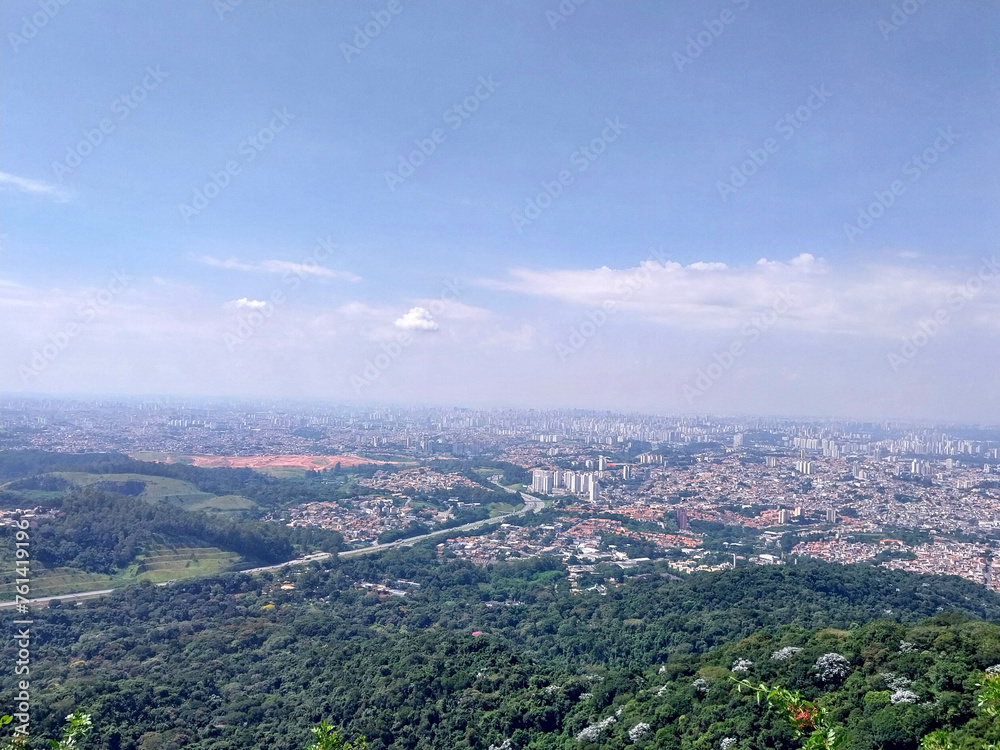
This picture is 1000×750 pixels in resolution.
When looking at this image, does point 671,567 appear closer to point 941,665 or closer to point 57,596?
point 941,665

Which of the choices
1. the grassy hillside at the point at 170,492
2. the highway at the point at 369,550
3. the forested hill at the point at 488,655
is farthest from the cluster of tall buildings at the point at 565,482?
the forested hill at the point at 488,655

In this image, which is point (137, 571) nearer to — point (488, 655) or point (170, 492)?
point (170, 492)

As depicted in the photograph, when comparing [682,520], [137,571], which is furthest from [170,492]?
[682,520]

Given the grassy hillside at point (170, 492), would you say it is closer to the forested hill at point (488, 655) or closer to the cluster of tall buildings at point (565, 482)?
the forested hill at point (488, 655)

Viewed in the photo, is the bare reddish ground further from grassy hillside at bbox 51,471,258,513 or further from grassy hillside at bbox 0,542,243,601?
grassy hillside at bbox 0,542,243,601

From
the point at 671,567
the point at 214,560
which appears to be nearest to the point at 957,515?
the point at 671,567

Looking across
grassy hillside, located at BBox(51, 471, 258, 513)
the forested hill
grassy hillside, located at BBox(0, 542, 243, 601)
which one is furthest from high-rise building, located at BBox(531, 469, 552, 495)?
grassy hillside, located at BBox(0, 542, 243, 601)

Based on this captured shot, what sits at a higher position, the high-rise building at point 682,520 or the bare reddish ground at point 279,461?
the bare reddish ground at point 279,461
